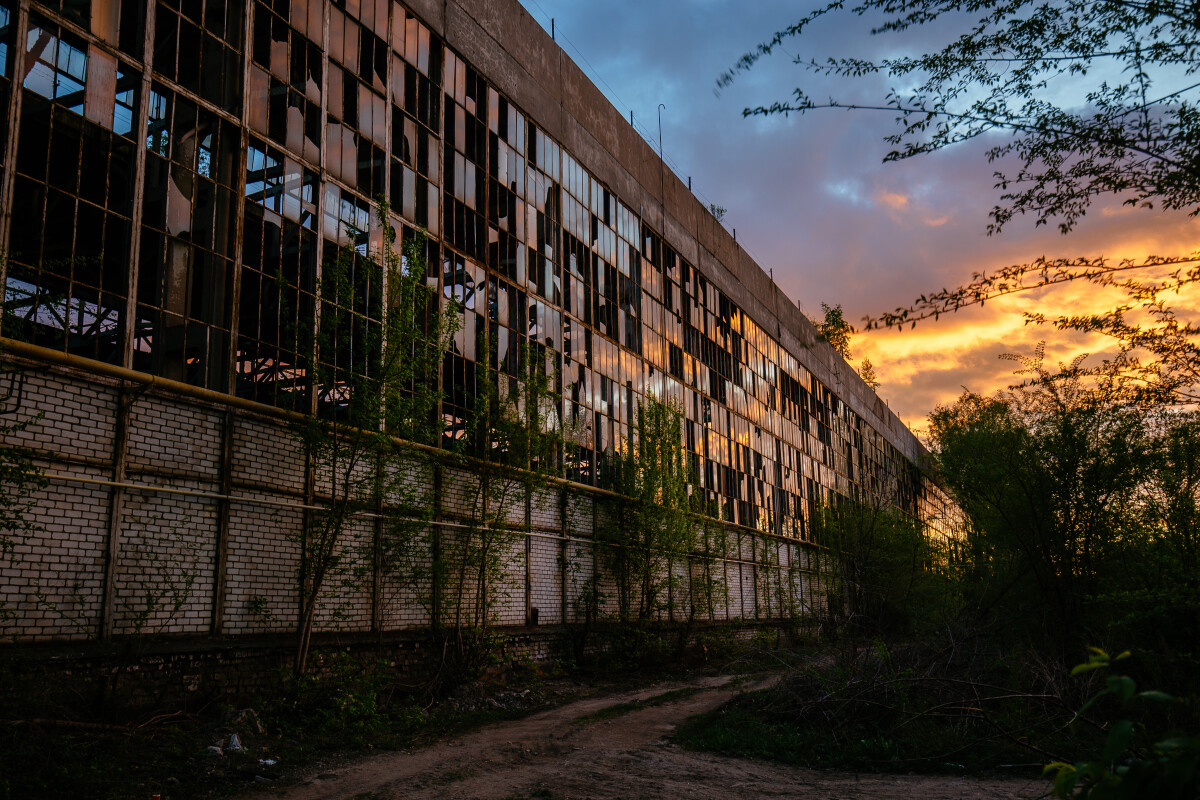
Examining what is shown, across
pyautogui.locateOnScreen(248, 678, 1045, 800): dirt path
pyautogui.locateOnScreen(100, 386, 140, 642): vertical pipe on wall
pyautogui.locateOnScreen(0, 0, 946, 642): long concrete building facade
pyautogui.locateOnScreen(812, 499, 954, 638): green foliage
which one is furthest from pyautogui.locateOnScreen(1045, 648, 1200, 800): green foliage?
pyautogui.locateOnScreen(100, 386, 140, 642): vertical pipe on wall

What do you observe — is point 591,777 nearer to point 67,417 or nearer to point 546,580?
point 67,417

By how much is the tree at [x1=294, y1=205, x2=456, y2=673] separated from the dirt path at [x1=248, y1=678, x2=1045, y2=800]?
11.2ft

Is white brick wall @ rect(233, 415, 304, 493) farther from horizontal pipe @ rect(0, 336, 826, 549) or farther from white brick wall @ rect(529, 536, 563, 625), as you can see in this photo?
white brick wall @ rect(529, 536, 563, 625)

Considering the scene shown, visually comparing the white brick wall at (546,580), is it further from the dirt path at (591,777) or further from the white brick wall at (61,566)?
the white brick wall at (61,566)

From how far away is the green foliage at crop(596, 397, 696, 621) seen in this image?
2153cm

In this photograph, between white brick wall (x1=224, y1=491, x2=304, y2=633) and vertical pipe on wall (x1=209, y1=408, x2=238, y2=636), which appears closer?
vertical pipe on wall (x1=209, y1=408, x2=238, y2=636)

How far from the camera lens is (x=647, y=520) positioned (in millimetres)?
21891

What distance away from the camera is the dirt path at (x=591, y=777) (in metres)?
7.83

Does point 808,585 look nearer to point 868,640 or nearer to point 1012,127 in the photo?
point 868,640

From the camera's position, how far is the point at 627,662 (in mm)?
20266

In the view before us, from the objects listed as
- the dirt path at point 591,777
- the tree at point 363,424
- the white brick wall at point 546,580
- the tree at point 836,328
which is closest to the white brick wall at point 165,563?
the tree at point 363,424

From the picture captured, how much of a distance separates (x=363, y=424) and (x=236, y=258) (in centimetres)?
295

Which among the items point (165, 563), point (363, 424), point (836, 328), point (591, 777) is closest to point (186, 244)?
point (363, 424)

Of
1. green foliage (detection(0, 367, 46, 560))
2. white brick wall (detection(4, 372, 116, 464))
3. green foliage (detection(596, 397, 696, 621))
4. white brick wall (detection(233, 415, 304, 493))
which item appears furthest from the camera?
green foliage (detection(596, 397, 696, 621))
